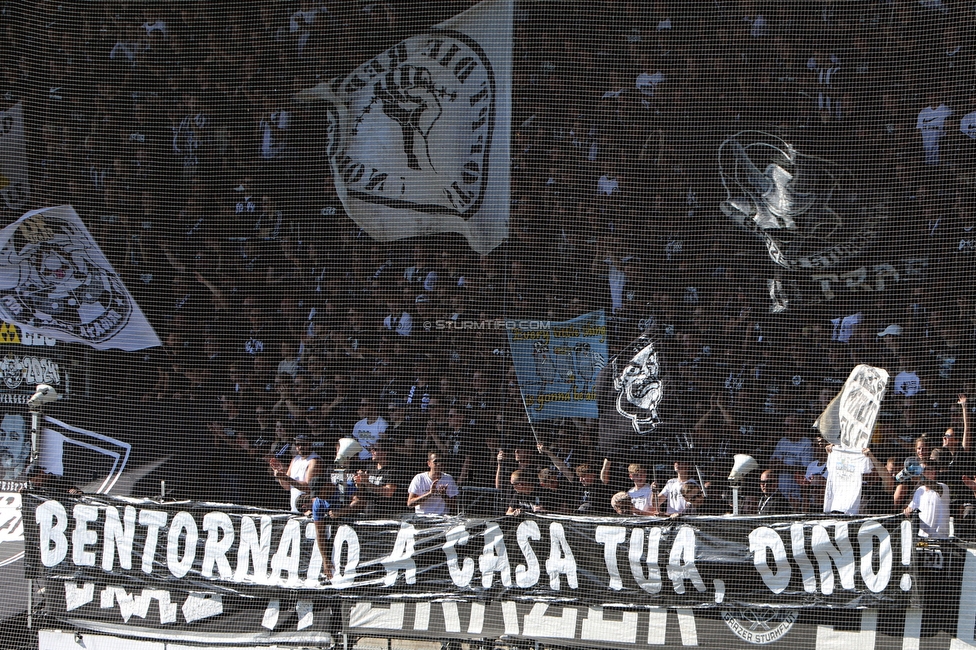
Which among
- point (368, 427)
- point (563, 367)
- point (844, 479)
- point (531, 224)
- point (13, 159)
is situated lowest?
point (368, 427)

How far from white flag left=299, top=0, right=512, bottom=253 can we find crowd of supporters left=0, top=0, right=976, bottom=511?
2.19 ft

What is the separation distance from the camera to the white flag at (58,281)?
737 cm

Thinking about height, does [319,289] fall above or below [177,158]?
below

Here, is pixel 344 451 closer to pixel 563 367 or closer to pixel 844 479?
pixel 563 367

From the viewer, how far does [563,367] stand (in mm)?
7258

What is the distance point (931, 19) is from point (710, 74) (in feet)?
5.96

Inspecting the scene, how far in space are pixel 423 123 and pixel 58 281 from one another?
324cm

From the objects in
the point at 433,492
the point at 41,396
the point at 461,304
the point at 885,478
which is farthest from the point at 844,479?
the point at 41,396

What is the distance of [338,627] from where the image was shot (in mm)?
5414

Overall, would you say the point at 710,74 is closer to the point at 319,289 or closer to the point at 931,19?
the point at 931,19

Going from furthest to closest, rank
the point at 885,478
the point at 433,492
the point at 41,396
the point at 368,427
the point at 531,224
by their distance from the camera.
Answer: the point at 531,224 → the point at 368,427 → the point at 41,396 → the point at 433,492 → the point at 885,478

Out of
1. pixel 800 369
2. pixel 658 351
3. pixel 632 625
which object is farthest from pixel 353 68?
pixel 632 625

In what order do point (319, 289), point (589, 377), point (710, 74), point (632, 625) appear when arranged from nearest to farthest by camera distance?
point (632, 625)
point (589, 377)
point (710, 74)
point (319, 289)

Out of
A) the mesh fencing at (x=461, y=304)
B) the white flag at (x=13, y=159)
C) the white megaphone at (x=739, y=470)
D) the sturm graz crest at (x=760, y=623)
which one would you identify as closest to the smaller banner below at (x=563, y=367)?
the mesh fencing at (x=461, y=304)
